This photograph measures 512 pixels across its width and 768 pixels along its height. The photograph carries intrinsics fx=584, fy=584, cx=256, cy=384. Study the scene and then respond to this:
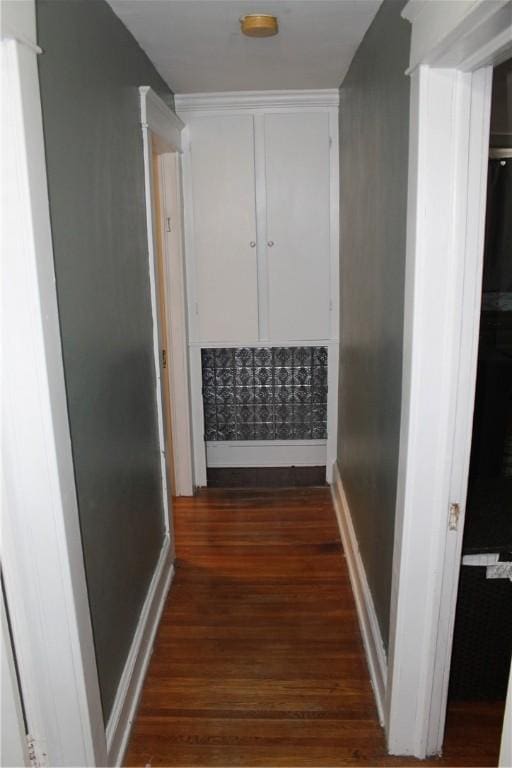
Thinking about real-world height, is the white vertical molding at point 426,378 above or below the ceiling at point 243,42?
below

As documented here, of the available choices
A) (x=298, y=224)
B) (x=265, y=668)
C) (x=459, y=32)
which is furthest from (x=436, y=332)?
(x=298, y=224)

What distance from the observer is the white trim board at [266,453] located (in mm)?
3977

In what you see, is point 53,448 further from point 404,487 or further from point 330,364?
point 330,364

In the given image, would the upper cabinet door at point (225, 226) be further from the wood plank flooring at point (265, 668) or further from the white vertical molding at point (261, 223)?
the wood plank flooring at point (265, 668)

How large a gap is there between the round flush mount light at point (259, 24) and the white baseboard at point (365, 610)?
2156mm

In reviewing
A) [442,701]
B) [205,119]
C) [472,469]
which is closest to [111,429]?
[442,701]

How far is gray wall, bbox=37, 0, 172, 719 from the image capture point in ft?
4.91

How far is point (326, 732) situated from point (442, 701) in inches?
16.4

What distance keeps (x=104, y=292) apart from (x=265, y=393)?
2.15 meters

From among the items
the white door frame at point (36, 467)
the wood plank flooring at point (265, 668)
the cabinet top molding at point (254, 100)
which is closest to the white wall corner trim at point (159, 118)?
the cabinet top molding at point (254, 100)

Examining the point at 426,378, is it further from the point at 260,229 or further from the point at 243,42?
the point at 260,229

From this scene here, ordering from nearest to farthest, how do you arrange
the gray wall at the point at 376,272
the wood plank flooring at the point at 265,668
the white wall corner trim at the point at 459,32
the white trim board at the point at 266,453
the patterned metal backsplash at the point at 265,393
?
the white wall corner trim at the point at 459,32
the gray wall at the point at 376,272
the wood plank flooring at the point at 265,668
the patterned metal backsplash at the point at 265,393
the white trim board at the point at 266,453

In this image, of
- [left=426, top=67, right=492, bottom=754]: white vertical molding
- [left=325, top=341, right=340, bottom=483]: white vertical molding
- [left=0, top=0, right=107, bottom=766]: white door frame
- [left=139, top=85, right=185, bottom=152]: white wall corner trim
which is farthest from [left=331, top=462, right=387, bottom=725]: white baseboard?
[left=139, top=85, right=185, bottom=152]: white wall corner trim

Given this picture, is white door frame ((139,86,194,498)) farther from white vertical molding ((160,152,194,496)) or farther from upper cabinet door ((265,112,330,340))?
upper cabinet door ((265,112,330,340))
